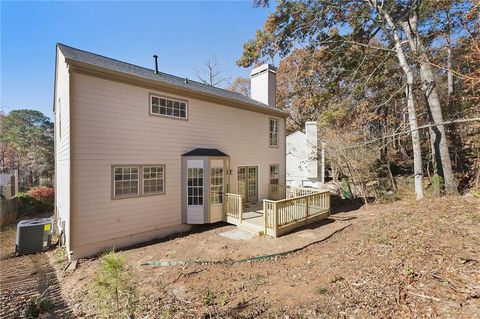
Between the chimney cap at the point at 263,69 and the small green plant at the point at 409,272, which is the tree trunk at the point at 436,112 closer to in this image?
the chimney cap at the point at 263,69

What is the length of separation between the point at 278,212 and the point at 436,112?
935cm

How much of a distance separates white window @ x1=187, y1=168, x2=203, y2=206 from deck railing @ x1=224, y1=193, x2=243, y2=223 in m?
1.16

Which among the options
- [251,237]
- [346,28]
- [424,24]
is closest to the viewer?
[251,237]

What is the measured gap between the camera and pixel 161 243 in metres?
7.64

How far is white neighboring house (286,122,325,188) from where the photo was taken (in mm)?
15960

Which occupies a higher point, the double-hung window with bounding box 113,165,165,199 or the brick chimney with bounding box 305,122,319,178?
the brick chimney with bounding box 305,122,319,178

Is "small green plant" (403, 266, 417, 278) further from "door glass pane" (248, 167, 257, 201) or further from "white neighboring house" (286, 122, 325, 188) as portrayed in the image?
"white neighboring house" (286, 122, 325, 188)

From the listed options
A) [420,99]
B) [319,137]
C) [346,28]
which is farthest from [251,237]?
[420,99]

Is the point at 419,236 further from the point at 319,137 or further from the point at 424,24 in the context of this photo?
the point at 424,24

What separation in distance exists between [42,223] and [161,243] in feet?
14.9

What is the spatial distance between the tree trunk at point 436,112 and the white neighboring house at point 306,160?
6.07 metres

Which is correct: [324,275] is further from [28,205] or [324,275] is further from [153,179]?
[28,205]

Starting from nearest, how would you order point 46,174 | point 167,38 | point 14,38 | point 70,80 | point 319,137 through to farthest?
point 70,80 → point 14,38 → point 167,38 → point 319,137 → point 46,174

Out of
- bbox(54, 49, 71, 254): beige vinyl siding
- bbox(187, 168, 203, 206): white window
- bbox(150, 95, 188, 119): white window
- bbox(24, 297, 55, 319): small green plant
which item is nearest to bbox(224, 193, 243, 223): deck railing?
bbox(187, 168, 203, 206): white window
